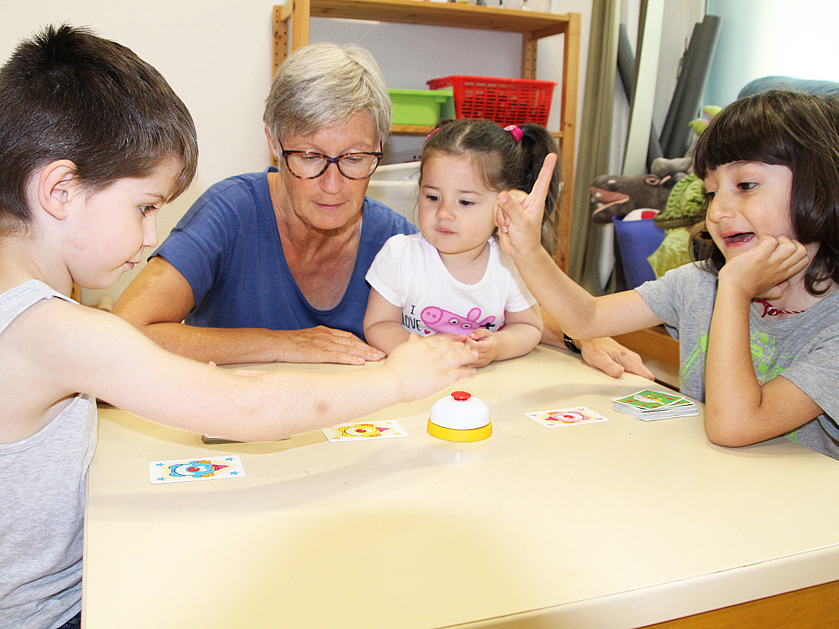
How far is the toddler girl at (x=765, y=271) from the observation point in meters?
0.97

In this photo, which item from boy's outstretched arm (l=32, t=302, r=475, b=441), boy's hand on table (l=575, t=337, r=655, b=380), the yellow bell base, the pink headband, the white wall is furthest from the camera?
the white wall

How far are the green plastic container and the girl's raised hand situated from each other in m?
1.74

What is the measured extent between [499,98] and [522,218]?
193 cm

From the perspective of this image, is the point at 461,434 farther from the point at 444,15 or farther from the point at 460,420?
the point at 444,15

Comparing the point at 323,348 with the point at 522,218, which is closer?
the point at 522,218

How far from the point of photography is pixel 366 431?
→ 929 millimetres

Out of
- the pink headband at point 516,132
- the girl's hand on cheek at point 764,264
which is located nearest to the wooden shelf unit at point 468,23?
the pink headband at point 516,132

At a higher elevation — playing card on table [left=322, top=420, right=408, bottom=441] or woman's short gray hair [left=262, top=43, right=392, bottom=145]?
woman's short gray hair [left=262, top=43, right=392, bottom=145]

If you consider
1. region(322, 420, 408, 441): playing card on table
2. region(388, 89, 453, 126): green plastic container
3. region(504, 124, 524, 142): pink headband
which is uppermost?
region(388, 89, 453, 126): green plastic container

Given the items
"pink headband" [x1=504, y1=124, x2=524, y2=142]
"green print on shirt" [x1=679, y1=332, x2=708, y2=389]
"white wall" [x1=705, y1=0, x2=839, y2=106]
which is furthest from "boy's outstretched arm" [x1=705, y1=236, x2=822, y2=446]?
"white wall" [x1=705, y1=0, x2=839, y2=106]

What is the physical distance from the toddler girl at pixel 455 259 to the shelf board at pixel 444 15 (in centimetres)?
152

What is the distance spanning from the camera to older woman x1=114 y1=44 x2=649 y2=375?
1.31 m

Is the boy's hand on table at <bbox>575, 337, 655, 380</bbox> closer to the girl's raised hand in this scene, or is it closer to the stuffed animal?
the girl's raised hand

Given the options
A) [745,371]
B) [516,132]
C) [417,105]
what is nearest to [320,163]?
[516,132]
